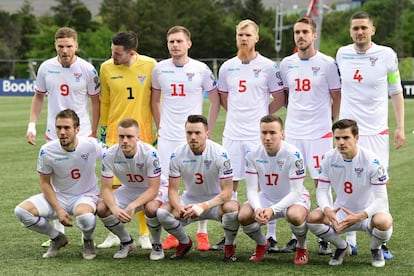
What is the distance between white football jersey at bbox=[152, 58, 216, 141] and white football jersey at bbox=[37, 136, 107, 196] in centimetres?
77

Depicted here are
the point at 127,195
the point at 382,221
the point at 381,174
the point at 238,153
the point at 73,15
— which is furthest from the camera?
the point at 73,15

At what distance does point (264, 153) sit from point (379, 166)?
914mm

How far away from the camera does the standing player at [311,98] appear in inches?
287

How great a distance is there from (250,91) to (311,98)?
Result: 562mm

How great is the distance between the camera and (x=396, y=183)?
1120 cm

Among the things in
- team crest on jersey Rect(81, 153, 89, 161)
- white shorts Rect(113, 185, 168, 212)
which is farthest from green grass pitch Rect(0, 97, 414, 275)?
team crest on jersey Rect(81, 153, 89, 161)

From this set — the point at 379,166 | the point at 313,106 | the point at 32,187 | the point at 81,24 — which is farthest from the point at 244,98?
the point at 81,24

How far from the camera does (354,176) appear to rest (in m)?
6.58

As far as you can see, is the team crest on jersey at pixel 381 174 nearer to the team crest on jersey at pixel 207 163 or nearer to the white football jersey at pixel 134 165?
the team crest on jersey at pixel 207 163

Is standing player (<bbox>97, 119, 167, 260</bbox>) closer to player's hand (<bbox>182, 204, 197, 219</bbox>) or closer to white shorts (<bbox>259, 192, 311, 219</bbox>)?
player's hand (<bbox>182, 204, 197, 219</bbox>)

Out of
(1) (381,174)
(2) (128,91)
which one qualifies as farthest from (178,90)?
(1) (381,174)

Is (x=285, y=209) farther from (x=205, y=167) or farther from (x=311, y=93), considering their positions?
(x=311, y=93)

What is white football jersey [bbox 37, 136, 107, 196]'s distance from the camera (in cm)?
698

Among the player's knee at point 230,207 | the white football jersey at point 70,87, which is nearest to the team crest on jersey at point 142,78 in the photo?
the white football jersey at point 70,87
